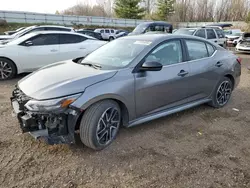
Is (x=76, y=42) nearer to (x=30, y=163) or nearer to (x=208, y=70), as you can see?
(x=208, y=70)

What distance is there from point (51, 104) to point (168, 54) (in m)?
2.03

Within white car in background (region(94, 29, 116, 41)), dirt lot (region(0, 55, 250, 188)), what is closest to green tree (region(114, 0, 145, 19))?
white car in background (region(94, 29, 116, 41))

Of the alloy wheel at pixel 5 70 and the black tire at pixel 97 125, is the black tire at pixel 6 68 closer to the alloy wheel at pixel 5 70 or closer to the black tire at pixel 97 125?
the alloy wheel at pixel 5 70

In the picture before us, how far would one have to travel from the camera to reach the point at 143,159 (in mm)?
2805

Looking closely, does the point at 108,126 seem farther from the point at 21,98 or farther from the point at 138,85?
the point at 21,98

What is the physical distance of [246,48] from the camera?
13969 millimetres

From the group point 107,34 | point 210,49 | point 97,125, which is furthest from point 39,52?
point 107,34

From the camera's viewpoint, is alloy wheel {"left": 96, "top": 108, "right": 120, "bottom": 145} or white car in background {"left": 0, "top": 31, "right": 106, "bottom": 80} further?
white car in background {"left": 0, "top": 31, "right": 106, "bottom": 80}

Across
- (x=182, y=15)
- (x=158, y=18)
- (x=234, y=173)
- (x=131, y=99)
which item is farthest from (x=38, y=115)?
(x=182, y=15)

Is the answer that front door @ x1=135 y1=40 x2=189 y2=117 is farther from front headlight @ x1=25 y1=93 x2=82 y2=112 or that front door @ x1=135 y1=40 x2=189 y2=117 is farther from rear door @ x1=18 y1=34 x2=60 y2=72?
rear door @ x1=18 y1=34 x2=60 y2=72

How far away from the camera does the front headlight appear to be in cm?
252

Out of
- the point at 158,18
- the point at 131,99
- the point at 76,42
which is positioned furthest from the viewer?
the point at 158,18

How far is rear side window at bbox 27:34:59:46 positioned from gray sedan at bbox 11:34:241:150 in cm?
367

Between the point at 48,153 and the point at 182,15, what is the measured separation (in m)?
59.7
